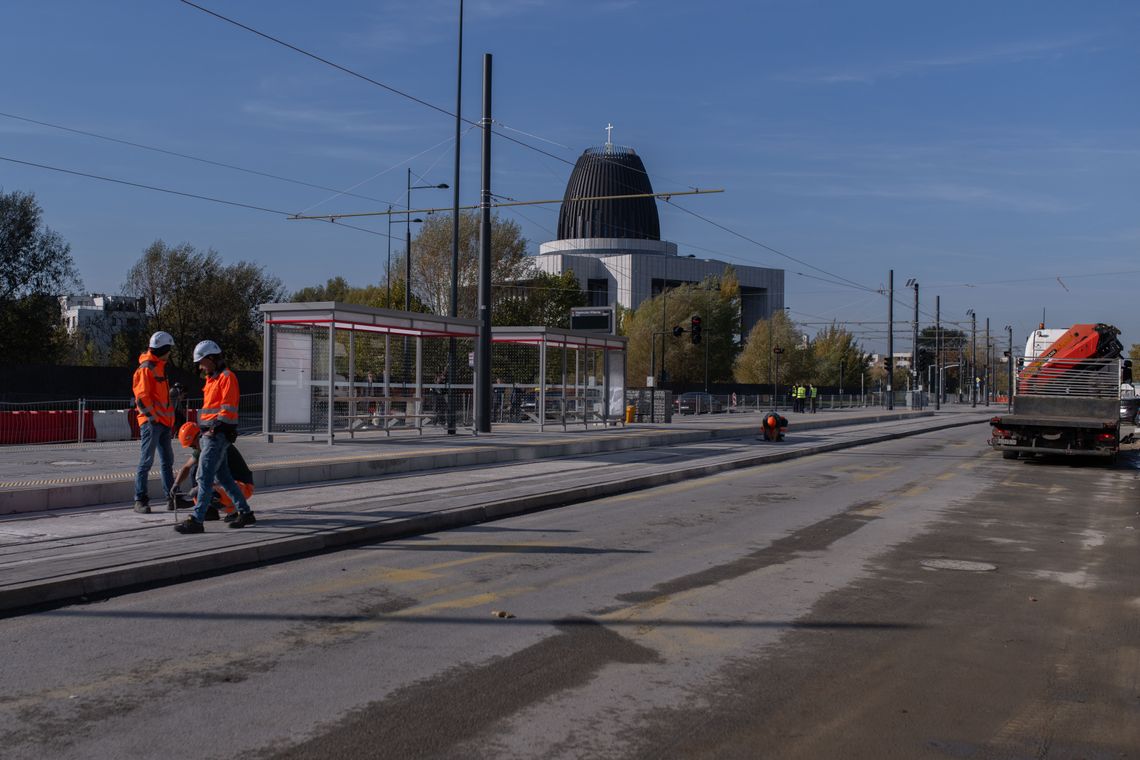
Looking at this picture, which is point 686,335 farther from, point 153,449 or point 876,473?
point 153,449

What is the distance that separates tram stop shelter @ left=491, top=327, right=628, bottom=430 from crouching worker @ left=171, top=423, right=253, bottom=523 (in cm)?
1712

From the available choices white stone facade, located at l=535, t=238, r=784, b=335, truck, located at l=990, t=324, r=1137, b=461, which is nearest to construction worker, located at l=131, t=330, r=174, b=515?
truck, located at l=990, t=324, r=1137, b=461

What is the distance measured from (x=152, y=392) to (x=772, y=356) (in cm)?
7669

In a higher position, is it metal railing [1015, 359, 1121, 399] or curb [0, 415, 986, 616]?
metal railing [1015, 359, 1121, 399]

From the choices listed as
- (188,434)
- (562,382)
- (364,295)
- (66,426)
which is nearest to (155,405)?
(188,434)

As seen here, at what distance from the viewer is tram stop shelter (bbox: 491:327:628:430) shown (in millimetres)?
29031

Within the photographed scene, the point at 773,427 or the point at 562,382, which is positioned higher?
the point at 562,382

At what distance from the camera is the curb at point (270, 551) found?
7.48 metres

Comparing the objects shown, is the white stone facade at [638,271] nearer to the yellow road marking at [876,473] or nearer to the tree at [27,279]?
the tree at [27,279]

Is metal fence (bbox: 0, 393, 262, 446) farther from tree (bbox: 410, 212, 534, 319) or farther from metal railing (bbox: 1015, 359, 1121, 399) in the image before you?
tree (bbox: 410, 212, 534, 319)

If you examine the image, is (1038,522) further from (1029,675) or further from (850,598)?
(1029,675)

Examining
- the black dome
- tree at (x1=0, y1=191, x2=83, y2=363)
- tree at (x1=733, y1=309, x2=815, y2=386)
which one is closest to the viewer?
tree at (x1=0, y1=191, x2=83, y2=363)

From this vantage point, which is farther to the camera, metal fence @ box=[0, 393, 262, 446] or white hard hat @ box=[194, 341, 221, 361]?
metal fence @ box=[0, 393, 262, 446]

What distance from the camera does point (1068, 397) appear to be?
23656 mm
